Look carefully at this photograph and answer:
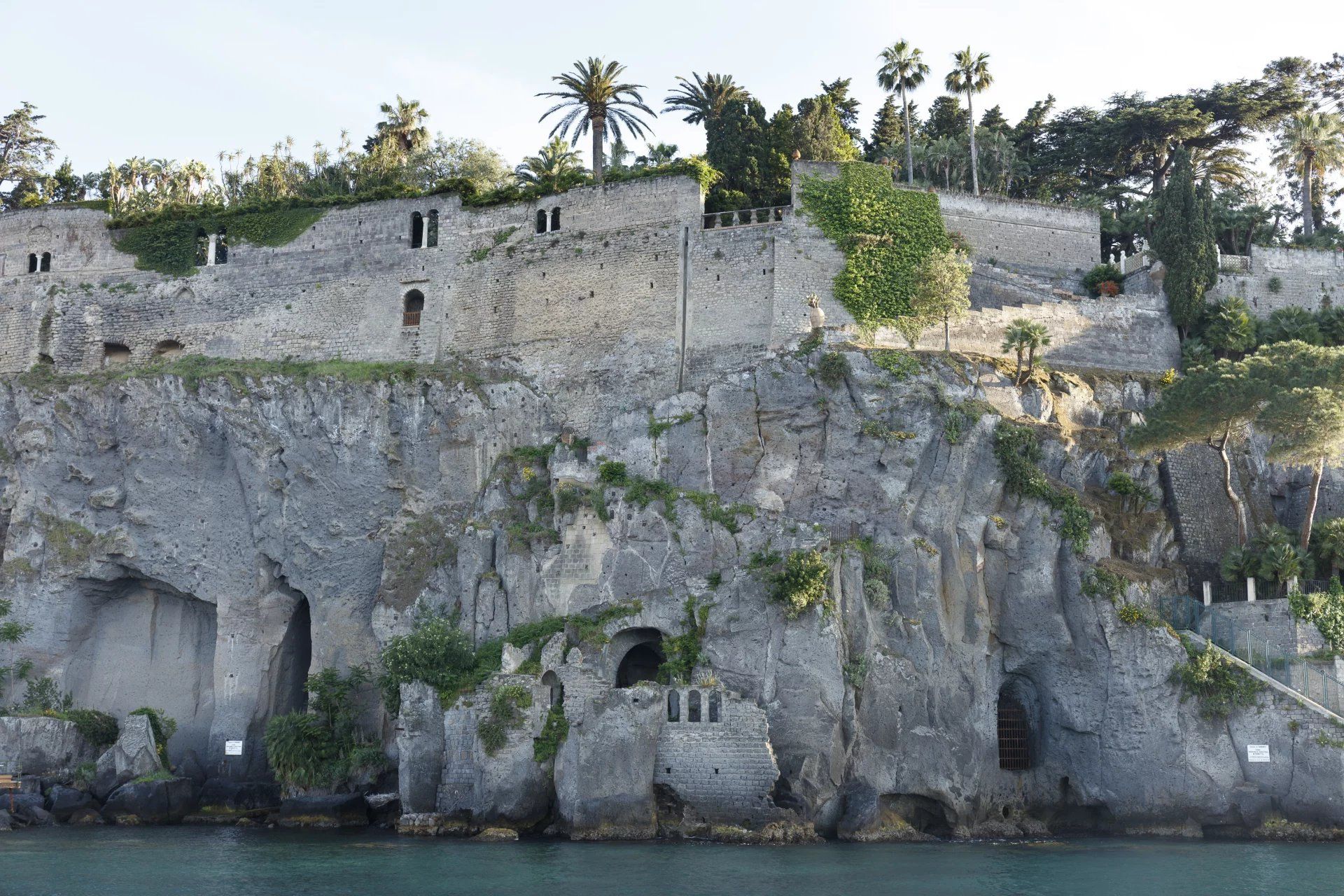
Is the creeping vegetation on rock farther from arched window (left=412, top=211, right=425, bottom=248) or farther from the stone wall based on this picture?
the stone wall

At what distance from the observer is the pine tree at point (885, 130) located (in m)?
62.8

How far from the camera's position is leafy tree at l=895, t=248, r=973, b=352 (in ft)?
150

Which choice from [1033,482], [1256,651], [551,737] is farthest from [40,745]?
[1256,651]

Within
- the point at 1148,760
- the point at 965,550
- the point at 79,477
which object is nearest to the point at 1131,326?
the point at 965,550

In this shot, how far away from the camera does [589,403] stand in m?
47.0

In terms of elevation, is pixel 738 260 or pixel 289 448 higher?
pixel 738 260

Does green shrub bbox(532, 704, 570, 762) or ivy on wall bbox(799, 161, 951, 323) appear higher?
ivy on wall bbox(799, 161, 951, 323)

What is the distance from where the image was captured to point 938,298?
4572 centimetres

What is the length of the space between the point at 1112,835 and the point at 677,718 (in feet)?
40.4

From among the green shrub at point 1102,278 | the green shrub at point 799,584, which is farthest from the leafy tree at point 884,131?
the green shrub at point 799,584

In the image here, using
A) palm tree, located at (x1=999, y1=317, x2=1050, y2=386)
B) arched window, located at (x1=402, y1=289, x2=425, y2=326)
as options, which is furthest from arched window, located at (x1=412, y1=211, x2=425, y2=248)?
palm tree, located at (x1=999, y1=317, x2=1050, y2=386)

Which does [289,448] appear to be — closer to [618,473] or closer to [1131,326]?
[618,473]

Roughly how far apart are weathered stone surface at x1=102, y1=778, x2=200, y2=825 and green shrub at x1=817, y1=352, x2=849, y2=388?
75.9 ft

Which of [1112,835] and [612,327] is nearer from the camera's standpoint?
[1112,835]
